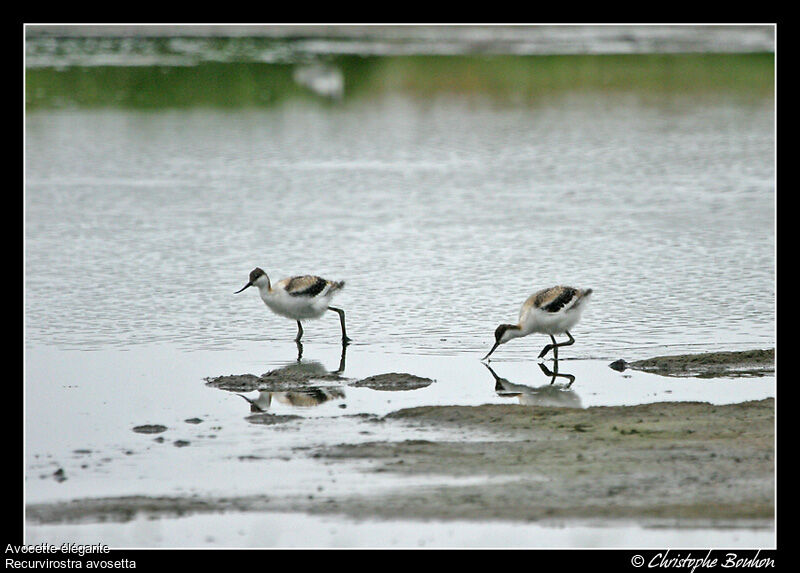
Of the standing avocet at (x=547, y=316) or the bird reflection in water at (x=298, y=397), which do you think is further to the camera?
the standing avocet at (x=547, y=316)

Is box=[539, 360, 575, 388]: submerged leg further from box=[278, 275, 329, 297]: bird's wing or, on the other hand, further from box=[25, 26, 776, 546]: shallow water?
box=[278, 275, 329, 297]: bird's wing

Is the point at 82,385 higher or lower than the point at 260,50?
lower

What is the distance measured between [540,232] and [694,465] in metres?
11.0

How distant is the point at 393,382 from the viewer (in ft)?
38.1

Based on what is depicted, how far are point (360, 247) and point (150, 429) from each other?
862cm

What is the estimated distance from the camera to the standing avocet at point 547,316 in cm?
1272

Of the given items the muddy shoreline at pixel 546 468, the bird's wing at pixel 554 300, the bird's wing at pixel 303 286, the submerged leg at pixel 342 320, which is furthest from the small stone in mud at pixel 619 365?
the bird's wing at pixel 303 286

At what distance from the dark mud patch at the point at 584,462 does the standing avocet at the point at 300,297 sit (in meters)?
3.43

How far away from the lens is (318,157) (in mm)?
27078

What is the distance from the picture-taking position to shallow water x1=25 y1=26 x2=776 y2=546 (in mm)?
10828

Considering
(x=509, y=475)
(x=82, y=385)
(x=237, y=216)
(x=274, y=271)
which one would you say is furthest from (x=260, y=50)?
(x=509, y=475)

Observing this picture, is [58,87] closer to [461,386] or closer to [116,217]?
[116,217]

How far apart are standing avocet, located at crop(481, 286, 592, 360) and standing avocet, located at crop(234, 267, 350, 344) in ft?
5.74

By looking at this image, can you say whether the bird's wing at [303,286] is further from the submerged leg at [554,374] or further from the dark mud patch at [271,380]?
the submerged leg at [554,374]
